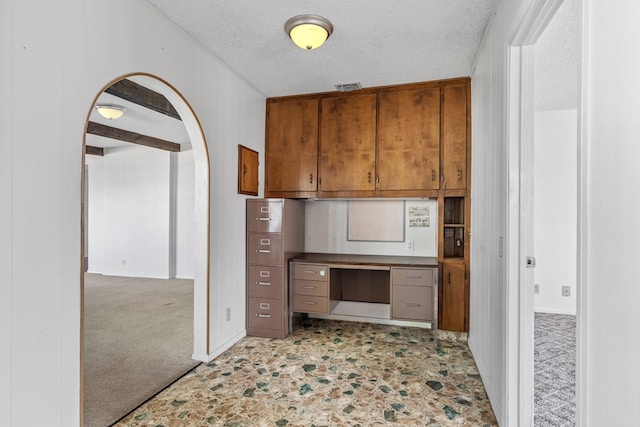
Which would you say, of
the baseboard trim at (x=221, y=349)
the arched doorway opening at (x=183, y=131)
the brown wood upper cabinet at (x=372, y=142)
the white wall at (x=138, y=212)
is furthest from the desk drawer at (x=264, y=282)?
the white wall at (x=138, y=212)

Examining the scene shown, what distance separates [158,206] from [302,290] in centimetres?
450

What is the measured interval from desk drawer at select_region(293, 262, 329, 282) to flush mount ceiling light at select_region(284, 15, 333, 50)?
2098mm

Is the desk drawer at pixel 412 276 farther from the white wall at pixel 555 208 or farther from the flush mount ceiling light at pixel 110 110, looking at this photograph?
the flush mount ceiling light at pixel 110 110

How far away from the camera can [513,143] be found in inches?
73.2

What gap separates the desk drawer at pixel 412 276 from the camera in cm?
327

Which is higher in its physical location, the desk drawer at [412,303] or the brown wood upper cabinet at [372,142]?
the brown wood upper cabinet at [372,142]

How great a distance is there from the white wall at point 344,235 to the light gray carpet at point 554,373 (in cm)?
135

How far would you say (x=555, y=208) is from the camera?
4324mm

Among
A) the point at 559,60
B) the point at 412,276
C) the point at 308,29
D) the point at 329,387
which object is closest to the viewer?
the point at 308,29

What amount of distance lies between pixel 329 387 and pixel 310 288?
119cm

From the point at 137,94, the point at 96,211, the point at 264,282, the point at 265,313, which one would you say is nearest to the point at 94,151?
the point at 96,211
